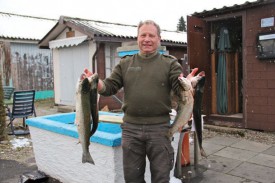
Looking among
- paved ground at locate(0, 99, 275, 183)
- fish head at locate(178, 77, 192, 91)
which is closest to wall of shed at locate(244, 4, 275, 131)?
paved ground at locate(0, 99, 275, 183)

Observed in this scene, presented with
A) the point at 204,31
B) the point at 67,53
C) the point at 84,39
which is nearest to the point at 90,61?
the point at 84,39

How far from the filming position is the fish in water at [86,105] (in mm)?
2678

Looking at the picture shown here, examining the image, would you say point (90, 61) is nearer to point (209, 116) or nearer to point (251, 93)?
point (209, 116)

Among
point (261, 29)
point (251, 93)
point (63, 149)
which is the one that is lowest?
point (63, 149)

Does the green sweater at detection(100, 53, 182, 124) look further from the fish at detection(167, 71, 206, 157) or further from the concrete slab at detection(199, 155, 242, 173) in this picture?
the concrete slab at detection(199, 155, 242, 173)

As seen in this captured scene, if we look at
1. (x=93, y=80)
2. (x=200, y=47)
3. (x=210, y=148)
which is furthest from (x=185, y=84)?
(x=200, y=47)

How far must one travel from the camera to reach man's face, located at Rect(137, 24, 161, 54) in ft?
9.64

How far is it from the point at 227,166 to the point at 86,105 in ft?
11.9

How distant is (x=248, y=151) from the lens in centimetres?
638

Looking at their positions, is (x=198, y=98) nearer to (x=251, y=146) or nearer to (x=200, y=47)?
(x=251, y=146)

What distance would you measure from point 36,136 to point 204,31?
572 centimetres

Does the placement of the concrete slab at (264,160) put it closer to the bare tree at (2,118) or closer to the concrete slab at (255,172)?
the concrete slab at (255,172)

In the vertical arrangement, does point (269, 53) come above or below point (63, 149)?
above

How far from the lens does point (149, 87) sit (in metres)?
2.94
